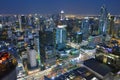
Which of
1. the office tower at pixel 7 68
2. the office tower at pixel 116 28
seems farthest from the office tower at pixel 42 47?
the office tower at pixel 116 28

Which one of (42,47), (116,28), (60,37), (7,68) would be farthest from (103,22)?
(7,68)

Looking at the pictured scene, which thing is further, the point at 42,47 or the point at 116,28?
the point at 116,28

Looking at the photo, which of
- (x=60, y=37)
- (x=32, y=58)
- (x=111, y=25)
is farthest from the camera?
(x=111, y=25)

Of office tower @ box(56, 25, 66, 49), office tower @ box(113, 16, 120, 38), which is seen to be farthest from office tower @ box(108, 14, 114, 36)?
office tower @ box(56, 25, 66, 49)

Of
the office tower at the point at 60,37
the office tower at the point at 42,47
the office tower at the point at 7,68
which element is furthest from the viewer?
the office tower at the point at 60,37

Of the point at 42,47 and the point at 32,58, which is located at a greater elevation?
the point at 42,47

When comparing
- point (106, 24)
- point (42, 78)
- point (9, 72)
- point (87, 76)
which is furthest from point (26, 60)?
point (106, 24)

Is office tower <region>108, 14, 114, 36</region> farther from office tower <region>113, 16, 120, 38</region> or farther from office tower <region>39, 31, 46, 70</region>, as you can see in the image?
office tower <region>39, 31, 46, 70</region>

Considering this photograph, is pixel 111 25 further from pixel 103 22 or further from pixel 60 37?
pixel 60 37

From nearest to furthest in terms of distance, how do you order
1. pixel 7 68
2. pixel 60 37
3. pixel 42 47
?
1. pixel 7 68
2. pixel 42 47
3. pixel 60 37

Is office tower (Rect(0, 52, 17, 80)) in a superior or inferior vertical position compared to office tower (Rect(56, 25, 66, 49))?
superior

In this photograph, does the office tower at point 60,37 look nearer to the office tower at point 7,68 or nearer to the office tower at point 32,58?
the office tower at point 32,58
